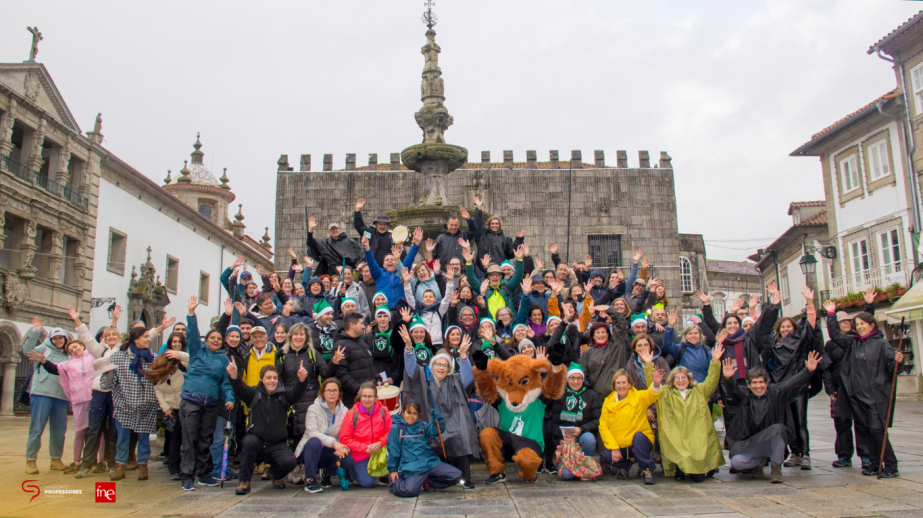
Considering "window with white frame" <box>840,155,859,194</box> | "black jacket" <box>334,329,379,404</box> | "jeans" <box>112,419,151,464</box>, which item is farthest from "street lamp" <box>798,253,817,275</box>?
"jeans" <box>112,419,151,464</box>

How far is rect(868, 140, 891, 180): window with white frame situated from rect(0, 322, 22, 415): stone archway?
25273 mm

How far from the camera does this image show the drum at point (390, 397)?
706cm

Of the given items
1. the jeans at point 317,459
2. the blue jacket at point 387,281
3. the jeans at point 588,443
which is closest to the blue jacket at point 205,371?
the jeans at point 317,459

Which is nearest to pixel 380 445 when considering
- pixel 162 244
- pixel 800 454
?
pixel 800 454

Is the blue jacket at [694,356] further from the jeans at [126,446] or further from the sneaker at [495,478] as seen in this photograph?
the jeans at [126,446]

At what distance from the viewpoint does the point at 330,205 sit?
27781 millimetres

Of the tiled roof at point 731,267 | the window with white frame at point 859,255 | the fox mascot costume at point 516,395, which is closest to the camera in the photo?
the fox mascot costume at point 516,395

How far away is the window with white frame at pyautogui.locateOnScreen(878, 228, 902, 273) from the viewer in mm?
19906

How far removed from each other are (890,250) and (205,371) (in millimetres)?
20509

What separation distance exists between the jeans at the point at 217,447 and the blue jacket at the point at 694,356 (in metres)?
4.86

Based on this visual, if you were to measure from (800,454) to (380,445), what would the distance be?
14.5 ft

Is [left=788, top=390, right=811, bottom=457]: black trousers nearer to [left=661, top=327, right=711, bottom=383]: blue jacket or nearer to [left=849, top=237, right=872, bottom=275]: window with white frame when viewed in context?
[left=661, top=327, right=711, bottom=383]: blue jacket

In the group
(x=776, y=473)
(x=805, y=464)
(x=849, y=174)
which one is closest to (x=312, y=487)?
(x=776, y=473)

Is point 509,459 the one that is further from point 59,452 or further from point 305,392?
point 59,452
